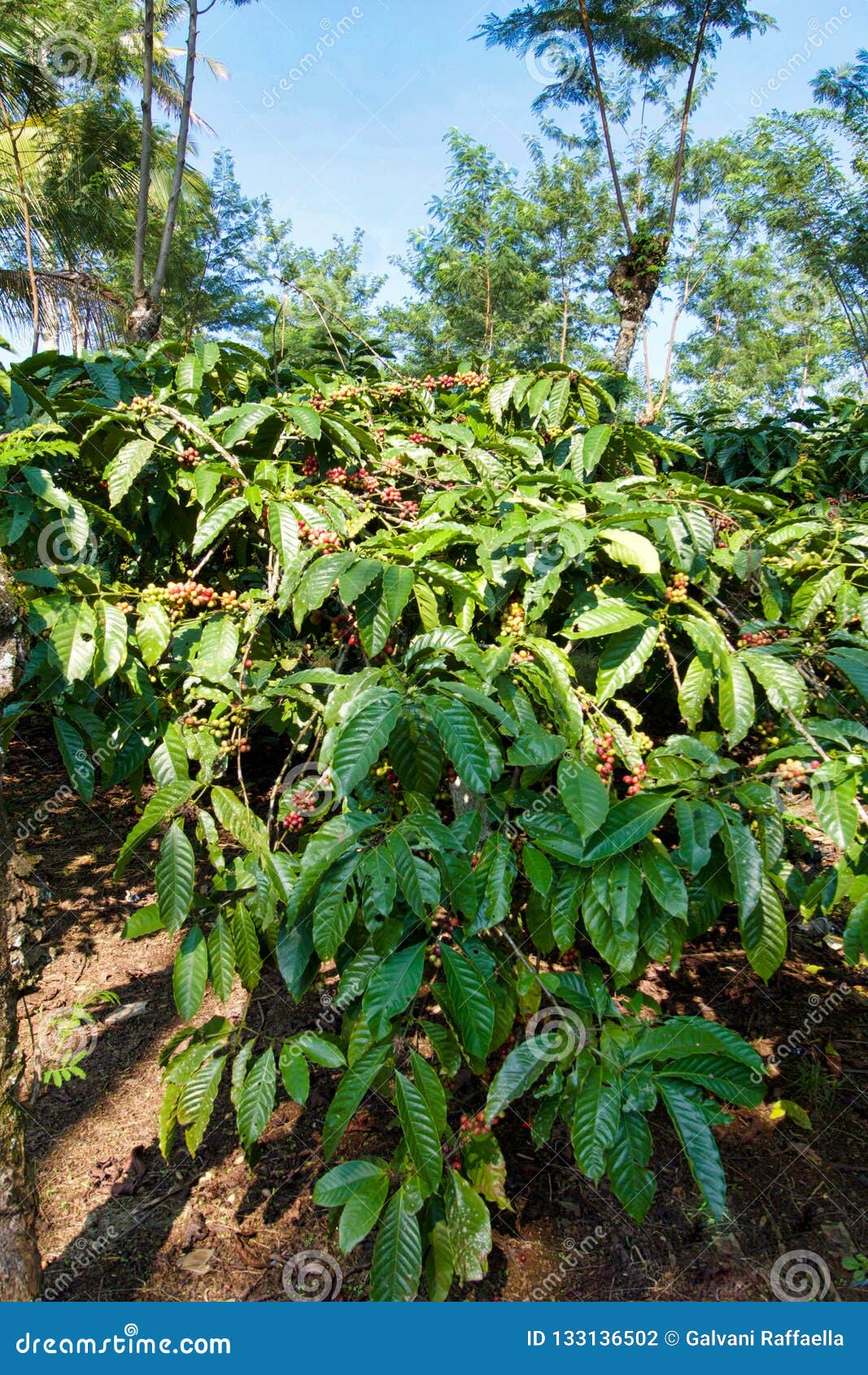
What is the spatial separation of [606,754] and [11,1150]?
3.79 ft

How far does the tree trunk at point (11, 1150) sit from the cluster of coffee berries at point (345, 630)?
0.62 m

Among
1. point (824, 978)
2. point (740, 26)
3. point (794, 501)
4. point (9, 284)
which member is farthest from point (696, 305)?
point (824, 978)

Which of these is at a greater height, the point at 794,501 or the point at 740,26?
the point at 740,26

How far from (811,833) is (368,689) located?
255 centimetres

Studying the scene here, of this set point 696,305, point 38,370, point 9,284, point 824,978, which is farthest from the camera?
point 696,305

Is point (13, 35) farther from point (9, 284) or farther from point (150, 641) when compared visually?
point (150, 641)

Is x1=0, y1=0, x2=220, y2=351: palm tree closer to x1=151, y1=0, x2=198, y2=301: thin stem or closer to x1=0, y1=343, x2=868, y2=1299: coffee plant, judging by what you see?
x1=151, y1=0, x2=198, y2=301: thin stem

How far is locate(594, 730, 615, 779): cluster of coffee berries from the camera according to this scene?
1323 millimetres

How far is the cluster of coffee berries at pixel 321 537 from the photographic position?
1.46 m

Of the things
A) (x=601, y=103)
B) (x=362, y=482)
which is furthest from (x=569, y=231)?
(x=362, y=482)

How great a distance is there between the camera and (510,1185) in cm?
184

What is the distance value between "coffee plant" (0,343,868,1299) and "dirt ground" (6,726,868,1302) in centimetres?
24

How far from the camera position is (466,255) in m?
12.8

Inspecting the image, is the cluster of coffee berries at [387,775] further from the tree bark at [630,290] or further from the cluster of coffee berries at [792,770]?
Answer: the tree bark at [630,290]
